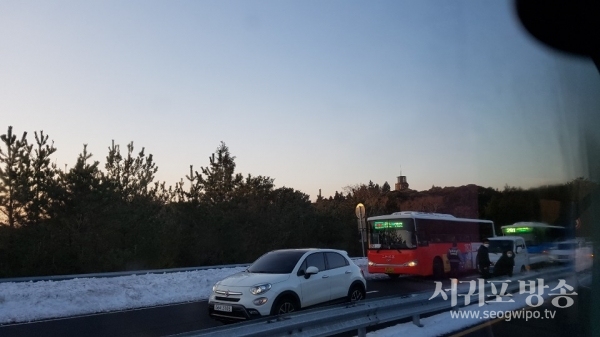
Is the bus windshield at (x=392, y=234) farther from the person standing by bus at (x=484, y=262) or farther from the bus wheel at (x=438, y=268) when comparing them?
the person standing by bus at (x=484, y=262)

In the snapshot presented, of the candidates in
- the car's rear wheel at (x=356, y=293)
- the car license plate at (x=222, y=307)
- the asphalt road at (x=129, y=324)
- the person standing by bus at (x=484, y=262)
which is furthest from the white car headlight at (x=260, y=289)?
the person standing by bus at (x=484, y=262)

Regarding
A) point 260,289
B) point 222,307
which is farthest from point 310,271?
point 222,307

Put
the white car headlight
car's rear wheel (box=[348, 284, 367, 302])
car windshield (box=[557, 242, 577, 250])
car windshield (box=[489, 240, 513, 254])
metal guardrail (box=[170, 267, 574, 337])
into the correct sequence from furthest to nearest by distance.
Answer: car windshield (box=[489, 240, 513, 254]) < car's rear wheel (box=[348, 284, 367, 302]) < the white car headlight < metal guardrail (box=[170, 267, 574, 337]) < car windshield (box=[557, 242, 577, 250])

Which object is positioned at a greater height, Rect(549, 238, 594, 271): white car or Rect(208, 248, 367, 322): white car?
Rect(549, 238, 594, 271): white car

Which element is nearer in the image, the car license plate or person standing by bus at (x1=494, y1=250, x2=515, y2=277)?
the car license plate

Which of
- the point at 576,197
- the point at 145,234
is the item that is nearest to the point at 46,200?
the point at 145,234

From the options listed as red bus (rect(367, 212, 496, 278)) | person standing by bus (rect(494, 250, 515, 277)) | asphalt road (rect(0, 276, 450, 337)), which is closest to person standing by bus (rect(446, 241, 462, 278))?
red bus (rect(367, 212, 496, 278))

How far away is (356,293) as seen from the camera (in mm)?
14148

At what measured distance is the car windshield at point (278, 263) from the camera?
12.6 metres

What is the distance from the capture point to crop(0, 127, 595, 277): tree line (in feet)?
85.0

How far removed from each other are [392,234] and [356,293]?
998 cm

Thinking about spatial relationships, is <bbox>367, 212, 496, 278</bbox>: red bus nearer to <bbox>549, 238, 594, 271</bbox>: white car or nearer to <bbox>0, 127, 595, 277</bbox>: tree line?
<bbox>0, 127, 595, 277</bbox>: tree line

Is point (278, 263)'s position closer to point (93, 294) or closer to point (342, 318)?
point (342, 318)

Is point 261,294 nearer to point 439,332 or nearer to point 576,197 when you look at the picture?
point 439,332
